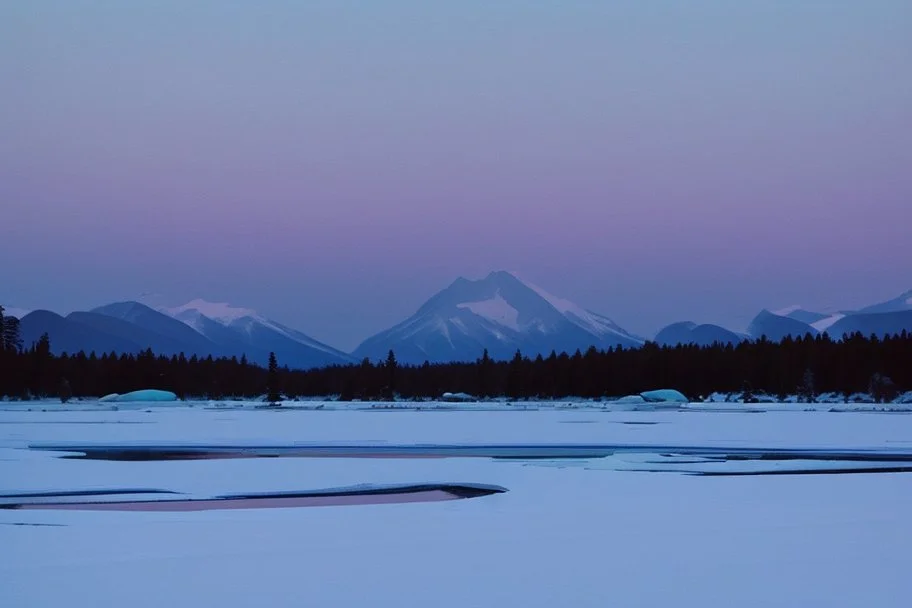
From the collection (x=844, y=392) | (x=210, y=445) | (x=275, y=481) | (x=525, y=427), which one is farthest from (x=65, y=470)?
(x=844, y=392)

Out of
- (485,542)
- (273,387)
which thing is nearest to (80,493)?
(485,542)

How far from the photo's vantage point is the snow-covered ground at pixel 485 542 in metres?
11.7

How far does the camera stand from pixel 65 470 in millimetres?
27656

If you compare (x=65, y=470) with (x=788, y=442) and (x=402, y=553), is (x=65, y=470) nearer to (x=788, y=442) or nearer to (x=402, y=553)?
(x=402, y=553)

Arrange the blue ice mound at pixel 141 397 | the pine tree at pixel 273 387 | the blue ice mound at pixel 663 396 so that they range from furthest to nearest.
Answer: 1. the blue ice mound at pixel 141 397
2. the blue ice mound at pixel 663 396
3. the pine tree at pixel 273 387

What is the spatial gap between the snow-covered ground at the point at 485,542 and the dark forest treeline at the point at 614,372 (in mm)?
116033

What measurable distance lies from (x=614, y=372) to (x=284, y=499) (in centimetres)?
15758

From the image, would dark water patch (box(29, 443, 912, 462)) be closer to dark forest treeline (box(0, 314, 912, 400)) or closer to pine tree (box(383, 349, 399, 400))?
dark forest treeline (box(0, 314, 912, 400))

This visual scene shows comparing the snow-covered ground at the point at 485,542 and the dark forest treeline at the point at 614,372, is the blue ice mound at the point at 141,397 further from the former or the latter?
the snow-covered ground at the point at 485,542

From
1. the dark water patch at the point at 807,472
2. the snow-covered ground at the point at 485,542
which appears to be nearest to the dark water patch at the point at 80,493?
the snow-covered ground at the point at 485,542

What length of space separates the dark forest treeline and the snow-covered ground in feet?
381

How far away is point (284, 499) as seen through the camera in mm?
21609

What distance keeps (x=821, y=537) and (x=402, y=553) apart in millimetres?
6337

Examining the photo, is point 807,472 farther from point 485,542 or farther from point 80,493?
point 80,493
